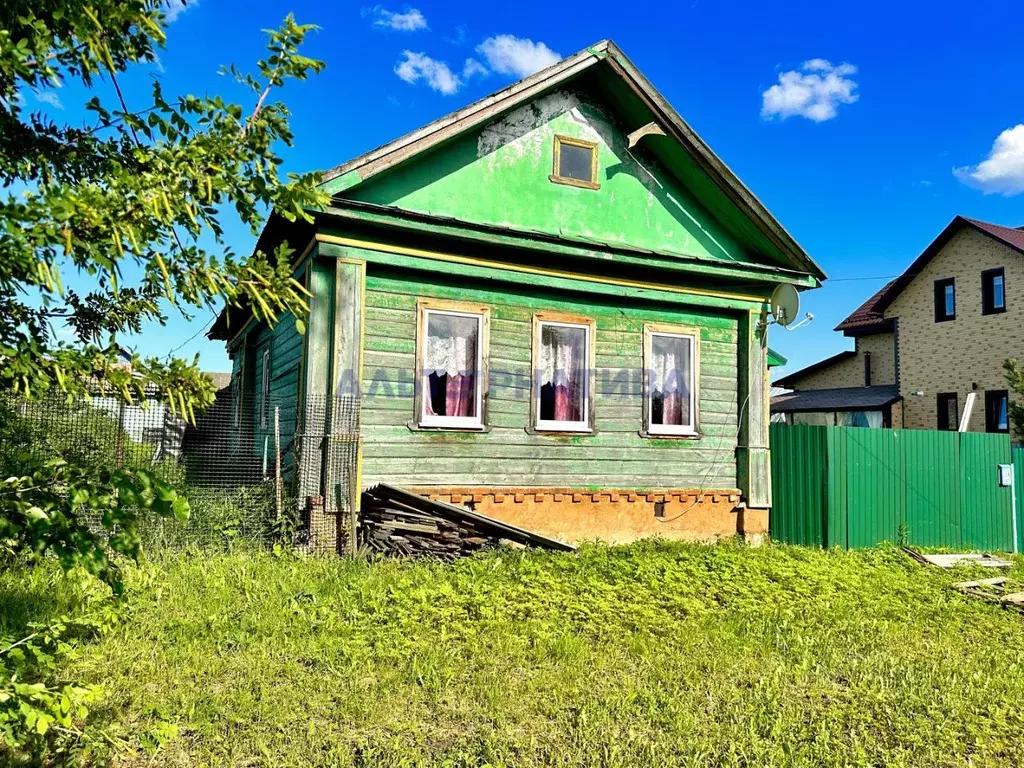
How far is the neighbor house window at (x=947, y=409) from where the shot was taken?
2409 centimetres

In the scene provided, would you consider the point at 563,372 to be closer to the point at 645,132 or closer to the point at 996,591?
the point at 645,132

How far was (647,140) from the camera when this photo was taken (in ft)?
34.4

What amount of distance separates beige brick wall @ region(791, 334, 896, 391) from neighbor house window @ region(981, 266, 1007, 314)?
14.4 feet

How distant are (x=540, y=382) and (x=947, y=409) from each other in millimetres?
21078

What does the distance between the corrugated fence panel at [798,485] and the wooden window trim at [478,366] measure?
5.03 metres

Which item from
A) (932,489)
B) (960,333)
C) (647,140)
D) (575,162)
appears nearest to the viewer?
(575,162)

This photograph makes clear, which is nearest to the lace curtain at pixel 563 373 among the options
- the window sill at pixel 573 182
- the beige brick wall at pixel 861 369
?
the window sill at pixel 573 182

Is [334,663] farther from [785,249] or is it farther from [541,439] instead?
[785,249]

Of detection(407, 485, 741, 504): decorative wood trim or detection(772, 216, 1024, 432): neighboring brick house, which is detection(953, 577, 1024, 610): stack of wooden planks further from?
detection(772, 216, 1024, 432): neighboring brick house

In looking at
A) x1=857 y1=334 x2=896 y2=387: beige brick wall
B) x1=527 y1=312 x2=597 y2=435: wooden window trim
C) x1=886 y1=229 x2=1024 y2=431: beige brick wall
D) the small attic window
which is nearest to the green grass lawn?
x1=527 y1=312 x2=597 y2=435: wooden window trim

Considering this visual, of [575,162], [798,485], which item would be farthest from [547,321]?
[798,485]

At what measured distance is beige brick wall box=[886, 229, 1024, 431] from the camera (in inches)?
891

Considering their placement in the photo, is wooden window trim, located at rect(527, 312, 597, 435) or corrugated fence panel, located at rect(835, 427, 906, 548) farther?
corrugated fence panel, located at rect(835, 427, 906, 548)

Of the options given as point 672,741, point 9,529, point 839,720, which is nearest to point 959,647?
point 839,720
